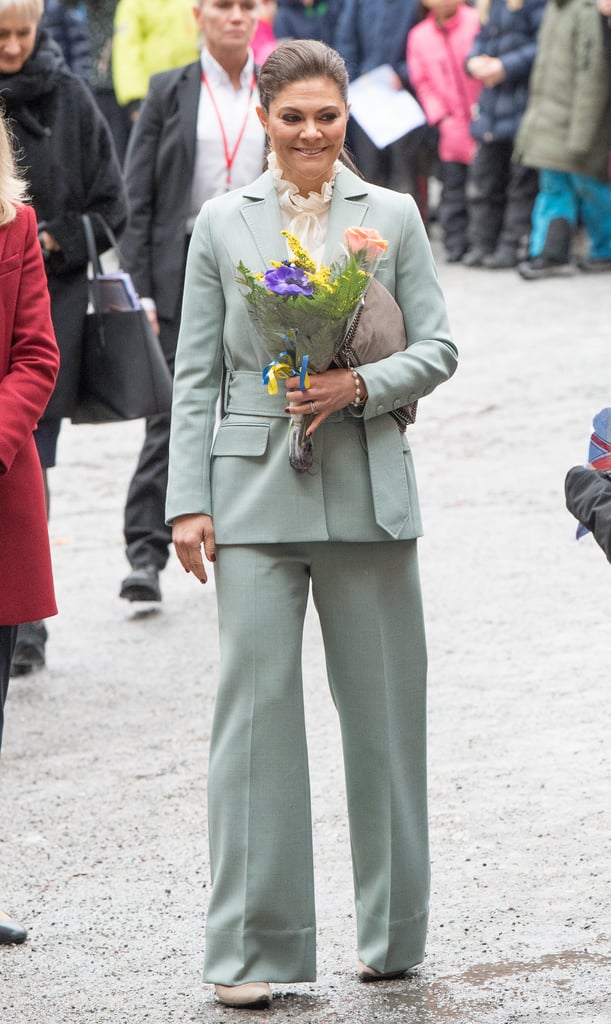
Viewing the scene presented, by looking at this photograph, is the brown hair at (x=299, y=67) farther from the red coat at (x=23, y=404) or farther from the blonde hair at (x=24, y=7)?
the blonde hair at (x=24, y=7)

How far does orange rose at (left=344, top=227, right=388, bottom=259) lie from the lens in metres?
3.81

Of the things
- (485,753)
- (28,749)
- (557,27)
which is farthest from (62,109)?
(557,27)

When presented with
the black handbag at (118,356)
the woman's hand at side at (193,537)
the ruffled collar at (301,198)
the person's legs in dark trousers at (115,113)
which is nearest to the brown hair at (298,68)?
the ruffled collar at (301,198)

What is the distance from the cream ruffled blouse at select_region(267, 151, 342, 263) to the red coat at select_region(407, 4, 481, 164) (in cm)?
1076

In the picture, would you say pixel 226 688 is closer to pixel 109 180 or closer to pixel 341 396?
pixel 341 396

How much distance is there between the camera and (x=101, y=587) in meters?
8.09

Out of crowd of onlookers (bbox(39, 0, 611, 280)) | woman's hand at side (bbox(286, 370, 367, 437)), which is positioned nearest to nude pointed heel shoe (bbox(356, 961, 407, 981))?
woman's hand at side (bbox(286, 370, 367, 437))

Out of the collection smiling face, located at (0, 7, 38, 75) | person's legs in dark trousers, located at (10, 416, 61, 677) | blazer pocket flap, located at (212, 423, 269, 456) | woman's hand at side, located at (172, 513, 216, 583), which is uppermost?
smiling face, located at (0, 7, 38, 75)

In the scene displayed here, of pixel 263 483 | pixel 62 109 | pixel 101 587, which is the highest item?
pixel 62 109

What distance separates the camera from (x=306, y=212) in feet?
13.3

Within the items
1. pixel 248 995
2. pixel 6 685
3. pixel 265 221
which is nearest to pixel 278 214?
pixel 265 221

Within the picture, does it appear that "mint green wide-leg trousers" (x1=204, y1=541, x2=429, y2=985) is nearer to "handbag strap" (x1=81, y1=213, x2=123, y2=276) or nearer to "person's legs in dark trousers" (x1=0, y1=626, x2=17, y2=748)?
"person's legs in dark trousers" (x1=0, y1=626, x2=17, y2=748)

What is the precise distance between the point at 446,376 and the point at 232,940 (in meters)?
1.35

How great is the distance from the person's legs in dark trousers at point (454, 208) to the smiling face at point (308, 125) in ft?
36.0
